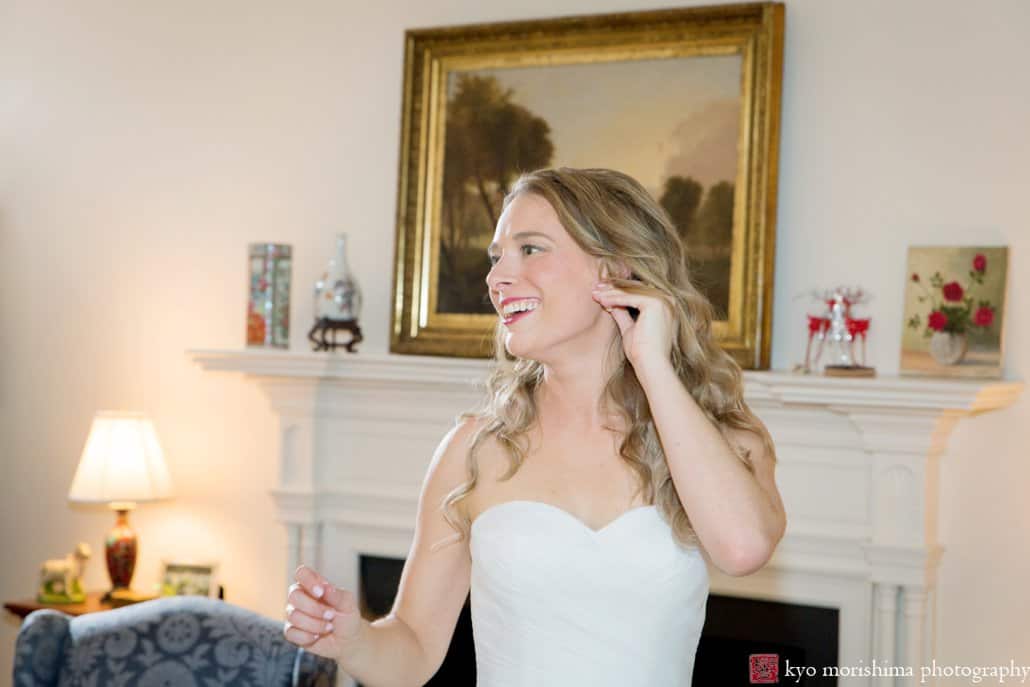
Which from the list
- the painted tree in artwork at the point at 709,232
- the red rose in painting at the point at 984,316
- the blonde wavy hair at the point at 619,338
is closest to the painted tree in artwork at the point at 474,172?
the painted tree in artwork at the point at 709,232

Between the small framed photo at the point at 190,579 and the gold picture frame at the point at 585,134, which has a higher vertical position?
the gold picture frame at the point at 585,134

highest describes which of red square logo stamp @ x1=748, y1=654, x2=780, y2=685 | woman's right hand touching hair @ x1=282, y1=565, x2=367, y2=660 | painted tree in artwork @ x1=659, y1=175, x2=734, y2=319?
painted tree in artwork @ x1=659, y1=175, x2=734, y2=319

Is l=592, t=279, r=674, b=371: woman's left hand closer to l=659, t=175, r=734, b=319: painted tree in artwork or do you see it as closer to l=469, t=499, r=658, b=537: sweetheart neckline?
l=469, t=499, r=658, b=537: sweetheart neckline

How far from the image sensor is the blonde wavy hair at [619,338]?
2066 millimetres

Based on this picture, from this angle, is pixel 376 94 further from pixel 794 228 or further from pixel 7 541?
pixel 7 541

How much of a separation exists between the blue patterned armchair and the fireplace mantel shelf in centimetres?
89

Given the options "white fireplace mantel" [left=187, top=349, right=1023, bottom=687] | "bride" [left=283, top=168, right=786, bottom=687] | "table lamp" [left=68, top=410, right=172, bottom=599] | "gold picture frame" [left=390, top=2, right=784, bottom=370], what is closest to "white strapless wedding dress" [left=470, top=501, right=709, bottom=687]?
"bride" [left=283, top=168, right=786, bottom=687]

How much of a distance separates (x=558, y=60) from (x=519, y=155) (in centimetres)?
33

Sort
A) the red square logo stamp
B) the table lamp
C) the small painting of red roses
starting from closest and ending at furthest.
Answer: the small painting of red roses
the red square logo stamp
the table lamp

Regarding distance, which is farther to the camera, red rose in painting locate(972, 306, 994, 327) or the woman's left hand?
red rose in painting locate(972, 306, 994, 327)

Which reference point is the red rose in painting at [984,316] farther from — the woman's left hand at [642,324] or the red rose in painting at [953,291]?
the woman's left hand at [642,324]

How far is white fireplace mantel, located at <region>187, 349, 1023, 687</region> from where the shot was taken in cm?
344

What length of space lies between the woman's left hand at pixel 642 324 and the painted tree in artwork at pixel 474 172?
83.2 inches

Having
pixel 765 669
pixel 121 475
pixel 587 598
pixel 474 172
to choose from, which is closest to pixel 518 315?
pixel 587 598
